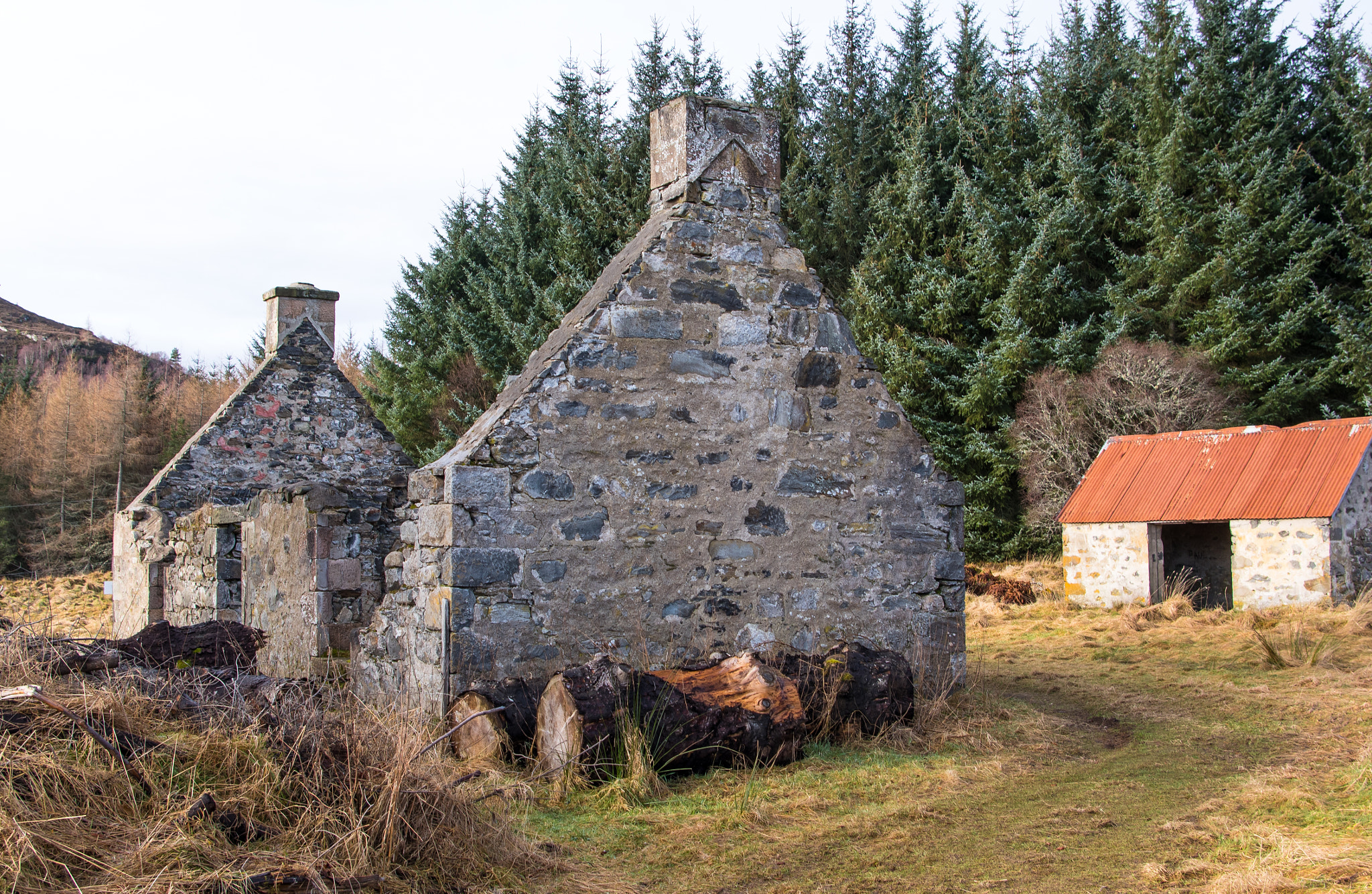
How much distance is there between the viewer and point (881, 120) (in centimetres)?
3036

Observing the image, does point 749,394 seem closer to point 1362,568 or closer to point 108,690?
point 108,690

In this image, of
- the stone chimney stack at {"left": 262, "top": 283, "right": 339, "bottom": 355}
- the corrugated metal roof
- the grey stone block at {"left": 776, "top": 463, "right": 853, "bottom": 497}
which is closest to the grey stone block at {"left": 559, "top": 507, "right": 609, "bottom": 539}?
the grey stone block at {"left": 776, "top": 463, "right": 853, "bottom": 497}

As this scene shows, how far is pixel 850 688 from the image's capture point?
649 cm

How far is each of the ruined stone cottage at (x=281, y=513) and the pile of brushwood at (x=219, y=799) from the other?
3.97 metres

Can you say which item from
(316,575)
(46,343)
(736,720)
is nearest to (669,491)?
(736,720)

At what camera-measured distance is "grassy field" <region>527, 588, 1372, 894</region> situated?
418cm

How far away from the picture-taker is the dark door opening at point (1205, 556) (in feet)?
59.2

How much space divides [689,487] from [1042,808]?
2.97 meters

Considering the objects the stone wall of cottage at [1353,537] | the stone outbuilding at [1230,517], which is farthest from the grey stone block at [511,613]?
the stone wall of cottage at [1353,537]

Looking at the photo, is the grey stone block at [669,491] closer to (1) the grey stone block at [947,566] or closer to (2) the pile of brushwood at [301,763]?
(2) the pile of brushwood at [301,763]

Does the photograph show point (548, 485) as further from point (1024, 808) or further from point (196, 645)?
point (1024, 808)

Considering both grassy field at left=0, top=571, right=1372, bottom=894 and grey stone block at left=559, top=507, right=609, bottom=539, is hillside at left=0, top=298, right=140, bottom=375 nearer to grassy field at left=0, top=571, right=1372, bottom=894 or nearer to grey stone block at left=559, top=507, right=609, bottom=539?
grey stone block at left=559, top=507, right=609, bottom=539

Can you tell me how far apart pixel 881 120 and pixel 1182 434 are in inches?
630

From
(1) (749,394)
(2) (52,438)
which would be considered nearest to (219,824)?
(1) (749,394)
